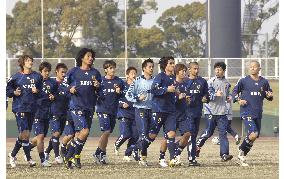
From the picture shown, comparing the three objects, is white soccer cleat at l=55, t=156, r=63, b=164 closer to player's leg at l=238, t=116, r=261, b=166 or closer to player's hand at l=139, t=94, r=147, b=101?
player's hand at l=139, t=94, r=147, b=101

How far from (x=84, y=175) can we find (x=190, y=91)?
4.25 metres

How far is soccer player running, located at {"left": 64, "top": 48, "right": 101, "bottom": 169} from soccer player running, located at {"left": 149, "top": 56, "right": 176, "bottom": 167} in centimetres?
130

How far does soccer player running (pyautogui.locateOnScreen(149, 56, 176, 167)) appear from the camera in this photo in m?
22.8

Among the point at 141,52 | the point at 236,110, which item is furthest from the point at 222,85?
the point at 141,52

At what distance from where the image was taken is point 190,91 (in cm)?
2391

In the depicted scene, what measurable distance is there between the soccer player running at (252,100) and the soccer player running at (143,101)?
1.84 m

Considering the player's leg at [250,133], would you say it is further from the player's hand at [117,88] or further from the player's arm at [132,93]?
the player's hand at [117,88]

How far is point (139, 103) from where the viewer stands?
23812mm

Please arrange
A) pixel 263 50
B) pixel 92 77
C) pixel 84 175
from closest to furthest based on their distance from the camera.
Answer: pixel 84 175, pixel 92 77, pixel 263 50

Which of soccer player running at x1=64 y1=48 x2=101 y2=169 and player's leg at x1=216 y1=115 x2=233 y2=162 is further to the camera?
player's leg at x1=216 y1=115 x2=233 y2=162

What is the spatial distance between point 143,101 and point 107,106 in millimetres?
1424

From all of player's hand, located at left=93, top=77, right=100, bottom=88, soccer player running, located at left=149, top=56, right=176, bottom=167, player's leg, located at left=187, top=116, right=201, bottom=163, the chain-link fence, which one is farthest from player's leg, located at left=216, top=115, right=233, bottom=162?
the chain-link fence

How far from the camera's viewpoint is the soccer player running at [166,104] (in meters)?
22.8

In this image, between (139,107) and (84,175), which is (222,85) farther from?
(84,175)
